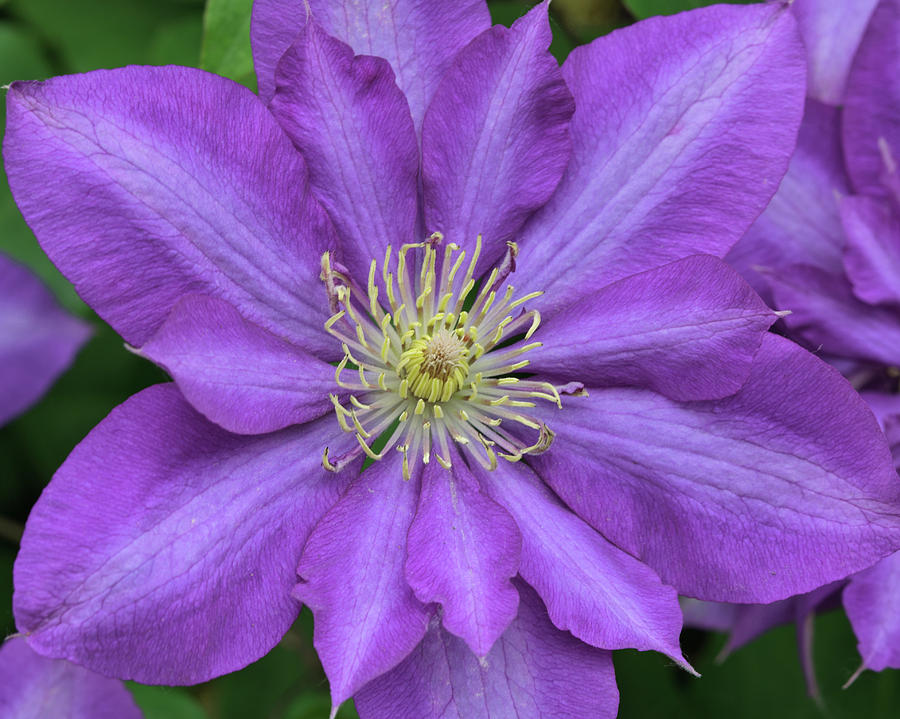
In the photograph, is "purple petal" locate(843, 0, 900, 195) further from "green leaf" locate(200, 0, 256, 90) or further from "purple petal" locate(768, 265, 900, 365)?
"green leaf" locate(200, 0, 256, 90)

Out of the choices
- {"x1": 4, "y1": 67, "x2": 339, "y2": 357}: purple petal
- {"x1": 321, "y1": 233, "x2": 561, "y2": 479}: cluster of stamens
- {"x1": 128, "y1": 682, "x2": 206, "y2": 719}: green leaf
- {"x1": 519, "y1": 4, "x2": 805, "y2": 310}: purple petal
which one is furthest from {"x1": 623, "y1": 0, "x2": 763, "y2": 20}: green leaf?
{"x1": 128, "y1": 682, "x2": 206, "y2": 719}: green leaf

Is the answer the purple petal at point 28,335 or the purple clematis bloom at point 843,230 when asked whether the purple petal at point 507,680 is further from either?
the purple petal at point 28,335

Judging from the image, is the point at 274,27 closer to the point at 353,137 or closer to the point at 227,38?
the point at 353,137

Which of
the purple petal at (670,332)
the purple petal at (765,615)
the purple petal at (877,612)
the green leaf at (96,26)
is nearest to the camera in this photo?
the purple petal at (670,332)

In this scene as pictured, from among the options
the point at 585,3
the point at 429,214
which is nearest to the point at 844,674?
the point at 429,214

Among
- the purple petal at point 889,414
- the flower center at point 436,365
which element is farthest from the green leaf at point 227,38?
the purple petal at point 889,414

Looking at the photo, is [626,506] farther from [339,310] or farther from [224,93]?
[224,93]
